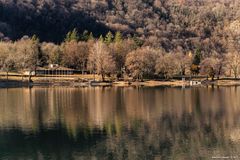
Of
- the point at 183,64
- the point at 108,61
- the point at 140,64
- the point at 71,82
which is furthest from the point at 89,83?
the point at 183,64

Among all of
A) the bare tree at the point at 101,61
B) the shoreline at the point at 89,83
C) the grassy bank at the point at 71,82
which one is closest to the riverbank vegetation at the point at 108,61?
the bare tree at the point at 101,61

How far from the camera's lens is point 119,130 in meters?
41.0

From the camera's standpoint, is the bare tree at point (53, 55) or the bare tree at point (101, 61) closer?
the bare tree at point (101, 61)

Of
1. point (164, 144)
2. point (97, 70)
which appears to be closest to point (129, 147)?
point (164, 144)

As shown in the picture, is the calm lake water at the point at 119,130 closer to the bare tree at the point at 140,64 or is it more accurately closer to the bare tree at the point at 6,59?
the bare tree at the point at 140,64

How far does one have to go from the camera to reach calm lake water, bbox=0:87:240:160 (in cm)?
3195

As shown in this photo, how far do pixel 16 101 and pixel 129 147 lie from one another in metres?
37.6

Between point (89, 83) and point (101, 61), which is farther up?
point (101, 61)

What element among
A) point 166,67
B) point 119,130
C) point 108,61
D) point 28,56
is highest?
point 28,56

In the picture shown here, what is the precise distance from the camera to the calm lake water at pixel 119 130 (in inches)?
1258

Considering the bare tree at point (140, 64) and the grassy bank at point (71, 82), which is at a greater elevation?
the bare tree at point (140, 64)

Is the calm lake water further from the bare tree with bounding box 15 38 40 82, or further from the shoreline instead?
the bare tree with bounding box 15 38 40 82

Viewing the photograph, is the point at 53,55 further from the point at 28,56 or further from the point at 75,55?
Answer: the point at 28,56

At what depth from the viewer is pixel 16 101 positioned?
67.4 m
